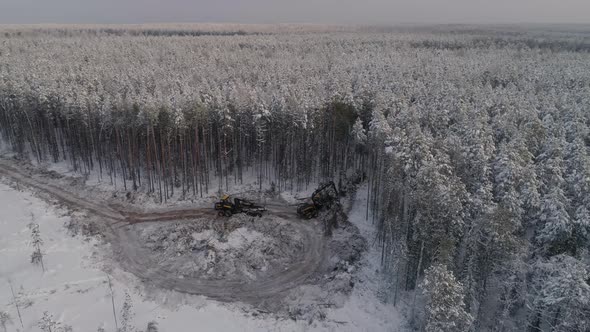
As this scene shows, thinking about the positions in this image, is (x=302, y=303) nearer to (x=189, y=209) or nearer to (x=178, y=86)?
(x=189, y=209)

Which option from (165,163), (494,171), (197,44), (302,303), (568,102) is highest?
(197,44)

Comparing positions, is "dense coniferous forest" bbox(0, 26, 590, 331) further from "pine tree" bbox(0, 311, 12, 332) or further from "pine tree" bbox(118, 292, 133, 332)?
"pine tree" bbox(0, 311, 12, 332)

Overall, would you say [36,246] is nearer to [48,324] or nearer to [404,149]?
[48,324]

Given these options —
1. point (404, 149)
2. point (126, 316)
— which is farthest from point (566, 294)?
point (126, 316)

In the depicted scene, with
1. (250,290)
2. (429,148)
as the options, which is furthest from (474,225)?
(250,290)

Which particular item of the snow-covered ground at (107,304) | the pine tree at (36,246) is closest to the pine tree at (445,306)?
the snow-covered ground at (107,304)
